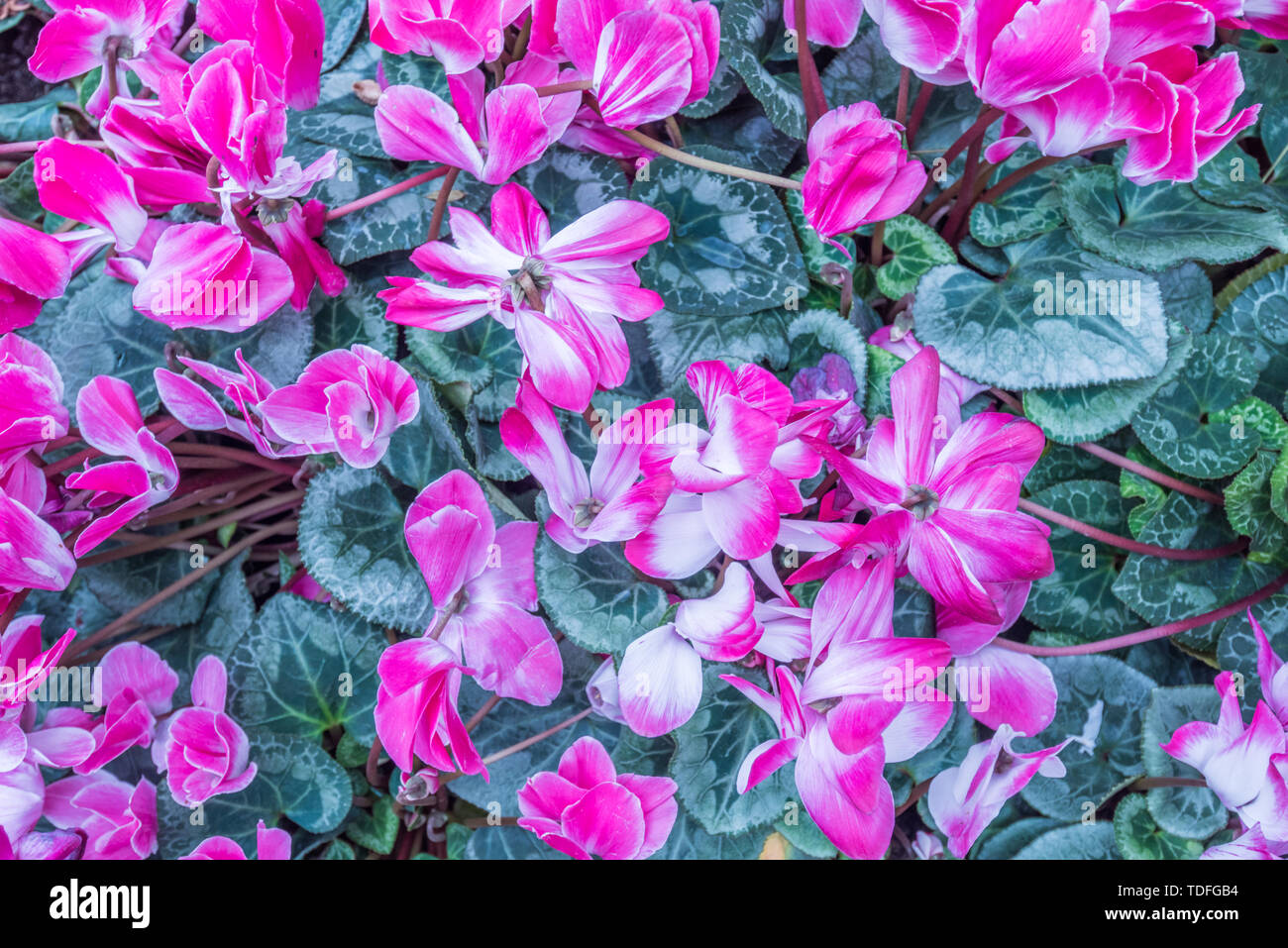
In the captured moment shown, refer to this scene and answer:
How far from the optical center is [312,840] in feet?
2.85

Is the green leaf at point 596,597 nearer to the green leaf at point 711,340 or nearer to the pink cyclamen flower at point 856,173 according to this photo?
the green leaf at point 711,340

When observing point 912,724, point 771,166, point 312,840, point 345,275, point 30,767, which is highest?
point 771,166

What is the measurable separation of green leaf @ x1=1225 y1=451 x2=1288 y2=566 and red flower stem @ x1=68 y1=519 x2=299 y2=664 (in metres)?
0.82

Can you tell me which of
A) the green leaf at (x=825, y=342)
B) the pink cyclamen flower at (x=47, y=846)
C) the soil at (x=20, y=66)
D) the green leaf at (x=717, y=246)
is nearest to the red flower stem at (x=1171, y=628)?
the green leaf at (x=825, y=342)

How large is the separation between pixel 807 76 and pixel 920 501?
0.38 m

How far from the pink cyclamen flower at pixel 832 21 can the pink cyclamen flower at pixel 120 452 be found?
24.6 inches

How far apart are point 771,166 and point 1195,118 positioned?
341mm

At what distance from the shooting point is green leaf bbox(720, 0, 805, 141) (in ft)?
2.63

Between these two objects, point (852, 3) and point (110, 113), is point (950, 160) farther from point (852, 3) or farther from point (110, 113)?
point (110, 113)

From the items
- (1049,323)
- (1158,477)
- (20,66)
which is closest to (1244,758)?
(1158,477)

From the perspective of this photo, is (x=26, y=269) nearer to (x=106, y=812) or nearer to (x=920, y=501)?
(x=106, y=812)

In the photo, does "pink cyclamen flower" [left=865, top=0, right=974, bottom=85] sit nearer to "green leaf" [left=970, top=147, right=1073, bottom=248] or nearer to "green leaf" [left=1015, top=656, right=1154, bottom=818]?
"green leaf" [left=970, top=147, right=1073, bottom=248]

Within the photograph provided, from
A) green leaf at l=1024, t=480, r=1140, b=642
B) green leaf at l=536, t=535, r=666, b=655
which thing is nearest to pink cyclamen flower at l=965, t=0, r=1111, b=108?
green leaf at l=1024, t=480, r=1140, b=642
